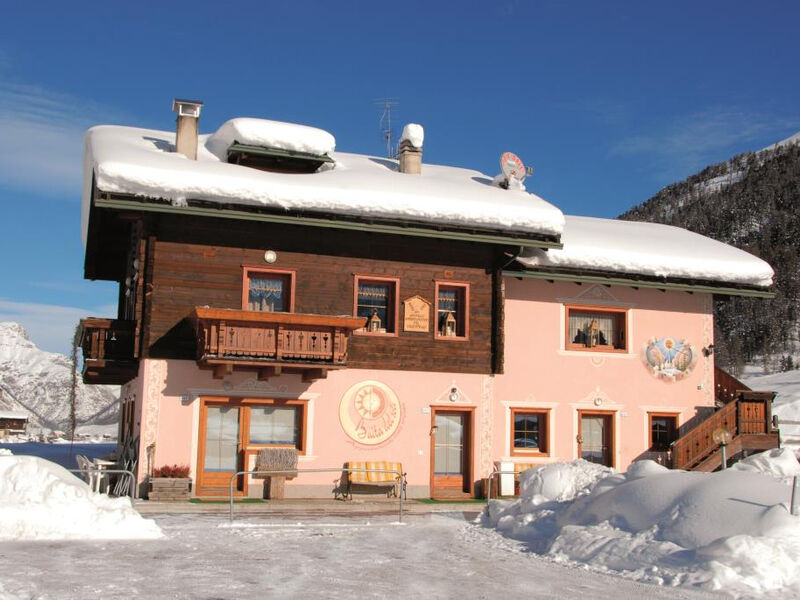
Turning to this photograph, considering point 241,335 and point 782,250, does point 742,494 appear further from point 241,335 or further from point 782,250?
point 782,250

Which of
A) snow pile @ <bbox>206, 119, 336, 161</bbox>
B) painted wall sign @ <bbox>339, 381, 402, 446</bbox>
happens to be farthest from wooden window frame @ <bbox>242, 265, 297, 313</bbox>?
snow pile @ <bbox>206, 119, 336, 161</bbox>

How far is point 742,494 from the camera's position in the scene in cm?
1201

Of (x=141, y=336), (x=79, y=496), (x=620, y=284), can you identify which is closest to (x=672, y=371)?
(x=620, y=284)

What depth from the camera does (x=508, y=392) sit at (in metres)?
23.0

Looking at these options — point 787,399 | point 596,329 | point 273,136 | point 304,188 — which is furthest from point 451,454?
point 787,399

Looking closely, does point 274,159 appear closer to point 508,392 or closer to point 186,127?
point 186,127

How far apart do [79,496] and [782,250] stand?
119900mm

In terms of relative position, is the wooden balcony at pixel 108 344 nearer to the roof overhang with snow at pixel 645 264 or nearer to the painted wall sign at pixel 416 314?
the painted wall sign at pixel 416 314

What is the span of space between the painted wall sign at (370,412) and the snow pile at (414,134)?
7.38 meters

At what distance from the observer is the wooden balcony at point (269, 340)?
1872cm

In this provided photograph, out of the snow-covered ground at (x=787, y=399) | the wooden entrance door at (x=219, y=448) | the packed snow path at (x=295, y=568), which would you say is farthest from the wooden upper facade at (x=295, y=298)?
the snow-covered ground at (x=787, y=399)

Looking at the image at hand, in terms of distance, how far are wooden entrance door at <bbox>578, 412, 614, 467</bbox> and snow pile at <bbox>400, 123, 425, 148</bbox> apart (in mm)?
8644

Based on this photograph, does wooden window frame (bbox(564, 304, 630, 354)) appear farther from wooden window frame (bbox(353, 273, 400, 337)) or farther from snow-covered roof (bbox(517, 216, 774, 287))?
wooden window frame (bbox(353, 273, 400, 337))

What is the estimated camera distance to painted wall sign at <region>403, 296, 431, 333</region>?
2183 centimetres
